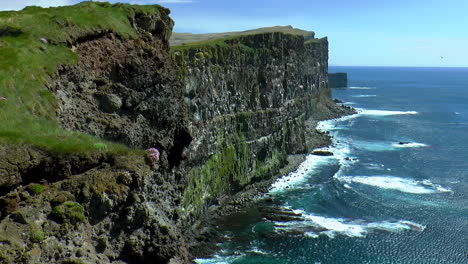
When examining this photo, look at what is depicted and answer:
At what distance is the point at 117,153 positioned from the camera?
81.3ft

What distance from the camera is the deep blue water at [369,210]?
165 ft

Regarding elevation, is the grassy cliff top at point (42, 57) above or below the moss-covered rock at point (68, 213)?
above

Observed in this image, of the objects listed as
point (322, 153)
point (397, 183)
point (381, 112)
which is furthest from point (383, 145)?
point (381, 112)

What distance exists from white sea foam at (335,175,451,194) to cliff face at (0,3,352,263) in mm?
26114

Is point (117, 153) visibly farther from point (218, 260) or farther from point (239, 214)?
point (239, 214)

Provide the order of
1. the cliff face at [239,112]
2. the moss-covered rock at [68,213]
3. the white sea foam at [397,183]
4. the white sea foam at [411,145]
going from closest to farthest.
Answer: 1. the moss-covered rock at [68,213]
2. the cliff face at [239,112]
3. the white sea foam at [397,183]
4. the white sea foam at [411,145]

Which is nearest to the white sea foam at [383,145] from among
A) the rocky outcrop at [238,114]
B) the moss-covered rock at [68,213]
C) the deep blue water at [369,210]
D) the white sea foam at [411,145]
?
the white sea foam at [411,145]

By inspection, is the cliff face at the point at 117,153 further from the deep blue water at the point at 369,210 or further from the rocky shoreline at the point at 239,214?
the deep blue water at the point at 369,210

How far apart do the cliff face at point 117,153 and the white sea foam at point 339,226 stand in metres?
11.4

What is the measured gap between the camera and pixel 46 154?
896 inches

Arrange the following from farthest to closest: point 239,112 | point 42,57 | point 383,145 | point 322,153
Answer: point 383,145
point 322,153
point 239,112
point 42,57

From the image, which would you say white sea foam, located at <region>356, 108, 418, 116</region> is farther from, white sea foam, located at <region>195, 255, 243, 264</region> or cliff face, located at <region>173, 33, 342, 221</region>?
white sea foam, located at <region>195, 255, 243, 264</region>

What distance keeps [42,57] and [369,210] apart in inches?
2050

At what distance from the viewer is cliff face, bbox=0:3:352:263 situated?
20000 millimetres
